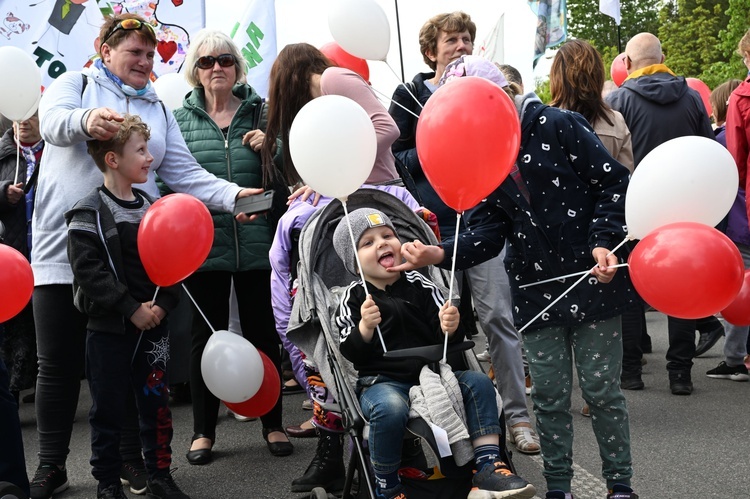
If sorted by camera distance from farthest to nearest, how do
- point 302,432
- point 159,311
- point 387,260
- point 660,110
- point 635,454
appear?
point 660,110 < point 302,432 < point 635,454 < point 159,311 < point 387,260

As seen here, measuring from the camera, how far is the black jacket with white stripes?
3.51 meters

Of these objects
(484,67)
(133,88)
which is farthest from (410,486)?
(133,88)

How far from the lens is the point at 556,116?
3734 millimetres

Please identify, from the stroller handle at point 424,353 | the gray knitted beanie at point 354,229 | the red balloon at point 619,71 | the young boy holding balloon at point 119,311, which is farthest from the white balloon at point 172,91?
the red balloon at point 619,71

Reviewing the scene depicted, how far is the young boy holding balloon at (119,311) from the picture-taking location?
3.93 metres

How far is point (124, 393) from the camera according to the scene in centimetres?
406

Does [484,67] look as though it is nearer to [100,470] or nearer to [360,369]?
[360,369]

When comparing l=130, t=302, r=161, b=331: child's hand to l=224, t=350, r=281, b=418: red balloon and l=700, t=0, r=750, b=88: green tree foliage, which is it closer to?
l=224, t=350, r=281, b=418: red balloon

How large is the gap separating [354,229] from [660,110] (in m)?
3.34

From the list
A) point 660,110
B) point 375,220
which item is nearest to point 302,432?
point 375,220

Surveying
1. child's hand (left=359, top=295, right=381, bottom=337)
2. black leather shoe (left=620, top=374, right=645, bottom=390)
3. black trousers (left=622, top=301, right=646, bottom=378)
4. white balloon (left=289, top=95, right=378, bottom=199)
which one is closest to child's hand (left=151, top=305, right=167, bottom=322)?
white balloon (left=289, top=95, right=378, bottom=199)

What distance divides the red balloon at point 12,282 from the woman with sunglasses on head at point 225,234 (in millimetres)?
1221

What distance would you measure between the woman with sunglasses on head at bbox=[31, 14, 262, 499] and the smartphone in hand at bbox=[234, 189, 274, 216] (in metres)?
0.06

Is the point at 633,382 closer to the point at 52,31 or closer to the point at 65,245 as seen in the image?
the point at 65,245
